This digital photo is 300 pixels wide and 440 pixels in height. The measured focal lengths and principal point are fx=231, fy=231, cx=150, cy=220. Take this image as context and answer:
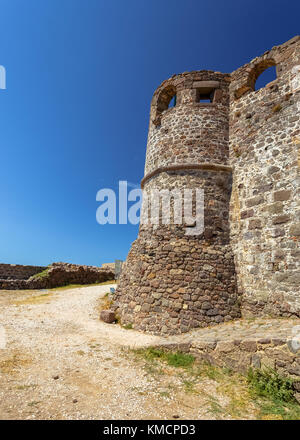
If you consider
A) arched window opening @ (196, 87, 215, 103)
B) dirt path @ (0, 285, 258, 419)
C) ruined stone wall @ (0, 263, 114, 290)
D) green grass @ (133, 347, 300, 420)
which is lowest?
green grass @ (133, 347, 300, 420)

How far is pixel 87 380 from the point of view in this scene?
4.36m

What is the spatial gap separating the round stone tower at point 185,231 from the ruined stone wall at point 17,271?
1096 cm

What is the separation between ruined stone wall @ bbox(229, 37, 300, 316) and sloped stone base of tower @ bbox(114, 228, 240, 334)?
641 millimetres

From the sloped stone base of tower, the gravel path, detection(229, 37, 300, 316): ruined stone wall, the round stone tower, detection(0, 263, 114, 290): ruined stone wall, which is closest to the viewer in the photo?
the gravel path

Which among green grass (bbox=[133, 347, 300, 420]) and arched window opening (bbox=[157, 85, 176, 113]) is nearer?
green grass (bbox=[133, 347, 300, 420])

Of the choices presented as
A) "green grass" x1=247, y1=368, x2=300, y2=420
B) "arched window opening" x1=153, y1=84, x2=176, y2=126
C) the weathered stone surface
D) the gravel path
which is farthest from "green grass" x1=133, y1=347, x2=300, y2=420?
"arched window opening" x1=153, y1=84, x2=176, y2=126

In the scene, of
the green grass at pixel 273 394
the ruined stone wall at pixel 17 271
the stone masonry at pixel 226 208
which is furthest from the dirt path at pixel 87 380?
the ruined stone wall at pixel 17 271

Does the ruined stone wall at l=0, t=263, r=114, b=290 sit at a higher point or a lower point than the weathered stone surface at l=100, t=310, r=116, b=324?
higher

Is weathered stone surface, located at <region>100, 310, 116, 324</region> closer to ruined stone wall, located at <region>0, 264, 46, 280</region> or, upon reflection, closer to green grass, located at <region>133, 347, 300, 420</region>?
green grass, located at <region>133, 347, 300, 420</region>

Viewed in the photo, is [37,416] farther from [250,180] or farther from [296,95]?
[296,95]

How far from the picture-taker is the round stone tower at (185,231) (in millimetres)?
7449

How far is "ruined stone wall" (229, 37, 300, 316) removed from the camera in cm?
680

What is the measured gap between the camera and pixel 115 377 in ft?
15.0

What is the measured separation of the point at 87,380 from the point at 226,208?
7.02 meters
